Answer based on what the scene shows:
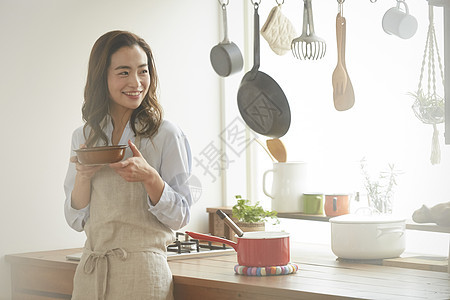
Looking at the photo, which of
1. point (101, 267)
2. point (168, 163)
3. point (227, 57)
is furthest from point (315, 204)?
point (101, 267)

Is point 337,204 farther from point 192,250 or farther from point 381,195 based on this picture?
point 192,250

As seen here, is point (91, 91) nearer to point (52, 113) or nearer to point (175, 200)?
point (175, 200)

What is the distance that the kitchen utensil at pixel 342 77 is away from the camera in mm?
2479

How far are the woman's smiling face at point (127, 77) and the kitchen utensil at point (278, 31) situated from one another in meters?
0.86

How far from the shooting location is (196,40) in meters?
3.18

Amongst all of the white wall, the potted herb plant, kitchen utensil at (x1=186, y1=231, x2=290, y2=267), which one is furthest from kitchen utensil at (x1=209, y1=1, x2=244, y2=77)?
kitchen utensil at (x1=186, y1=231, x2=290, y2=267)

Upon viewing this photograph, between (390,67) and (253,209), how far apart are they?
77cm

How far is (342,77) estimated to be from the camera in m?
2.48

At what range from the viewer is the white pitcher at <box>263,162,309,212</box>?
112 inches

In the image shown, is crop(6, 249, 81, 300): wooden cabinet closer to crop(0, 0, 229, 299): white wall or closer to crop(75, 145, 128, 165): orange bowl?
crop(0, 0, 229, 299): white wall

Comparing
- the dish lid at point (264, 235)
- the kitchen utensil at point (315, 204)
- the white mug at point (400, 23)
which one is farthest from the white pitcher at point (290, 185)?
the white mug at point (400, 23)

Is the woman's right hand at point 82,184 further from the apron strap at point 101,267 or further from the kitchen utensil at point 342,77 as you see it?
the kitchen utensil at point 342,77

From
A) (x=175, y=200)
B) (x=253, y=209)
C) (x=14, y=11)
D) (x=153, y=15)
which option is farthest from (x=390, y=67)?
(x=14, y=11)

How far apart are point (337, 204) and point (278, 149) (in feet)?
1.25
